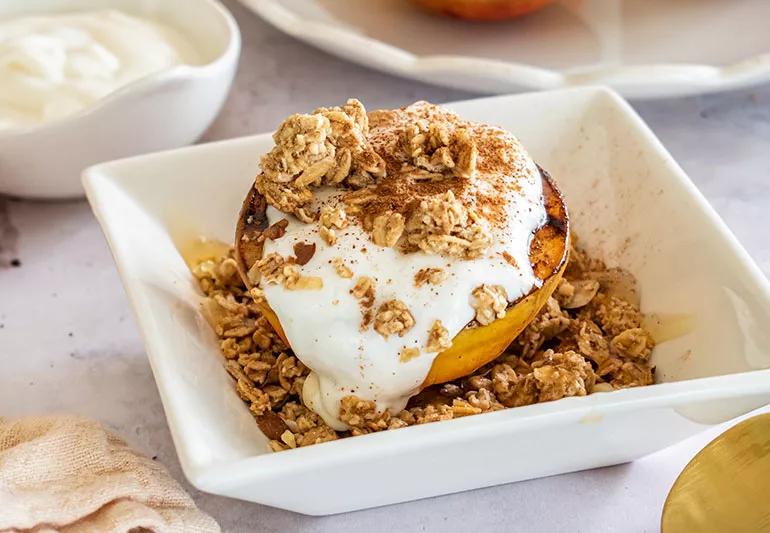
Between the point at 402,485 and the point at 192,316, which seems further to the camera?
the point at 192,316

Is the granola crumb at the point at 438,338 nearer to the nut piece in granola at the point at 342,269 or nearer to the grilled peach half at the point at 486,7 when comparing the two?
the nut piece in granola at the point at 342,269

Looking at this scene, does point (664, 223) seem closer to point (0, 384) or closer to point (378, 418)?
point (378, 418)

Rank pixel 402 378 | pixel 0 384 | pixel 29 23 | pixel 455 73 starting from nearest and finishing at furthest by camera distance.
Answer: pixel 402 378, pixel 0 384, pixel 455 73, pixel 29 23

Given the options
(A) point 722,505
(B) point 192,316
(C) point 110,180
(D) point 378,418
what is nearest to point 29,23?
(C) point 110,180

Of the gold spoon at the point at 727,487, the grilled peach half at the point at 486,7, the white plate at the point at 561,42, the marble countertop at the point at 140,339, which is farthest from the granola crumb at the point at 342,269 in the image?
the grilled peach half at the point at 486,7

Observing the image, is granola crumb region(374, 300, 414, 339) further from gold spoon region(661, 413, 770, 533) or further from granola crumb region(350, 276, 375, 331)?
gold spoon region(661, 413, 770, 533)

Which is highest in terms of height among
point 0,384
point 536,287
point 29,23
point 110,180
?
point 536,287

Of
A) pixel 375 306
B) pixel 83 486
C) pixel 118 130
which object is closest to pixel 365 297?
pixel 375 306
